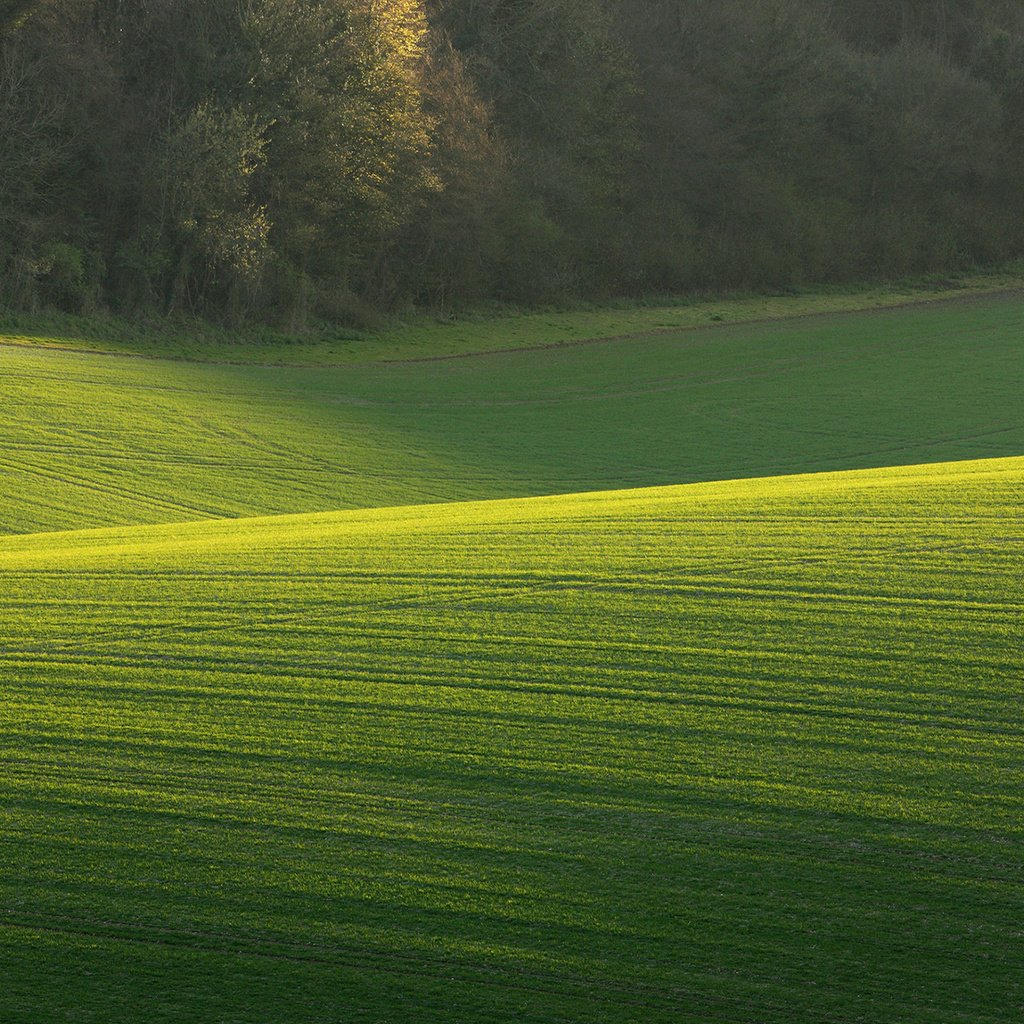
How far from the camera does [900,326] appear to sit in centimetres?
4503

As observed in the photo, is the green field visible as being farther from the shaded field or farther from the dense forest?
the dense forest

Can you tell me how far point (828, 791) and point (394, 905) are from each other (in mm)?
2127

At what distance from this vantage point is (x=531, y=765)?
21.4 feet

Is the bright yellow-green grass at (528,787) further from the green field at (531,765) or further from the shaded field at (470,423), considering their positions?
the shaded field at (470,423)

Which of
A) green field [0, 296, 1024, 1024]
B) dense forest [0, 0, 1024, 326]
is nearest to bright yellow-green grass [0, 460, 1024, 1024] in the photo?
green field [0, 296, 1024, 1024]

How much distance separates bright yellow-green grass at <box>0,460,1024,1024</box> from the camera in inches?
197

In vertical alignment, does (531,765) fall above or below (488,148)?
below

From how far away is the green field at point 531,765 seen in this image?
5.02 m

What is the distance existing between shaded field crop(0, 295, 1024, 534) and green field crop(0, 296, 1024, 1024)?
943 centimetres

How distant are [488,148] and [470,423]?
20.0m

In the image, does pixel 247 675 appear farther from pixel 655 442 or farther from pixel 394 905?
pixel 655 442

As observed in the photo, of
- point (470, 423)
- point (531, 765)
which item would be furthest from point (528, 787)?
point (470, 423)

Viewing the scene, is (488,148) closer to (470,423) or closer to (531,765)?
(470,423)

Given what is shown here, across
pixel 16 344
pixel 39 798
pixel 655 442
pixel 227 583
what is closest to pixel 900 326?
pixel 655 442
